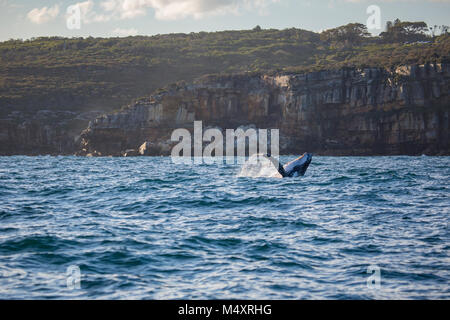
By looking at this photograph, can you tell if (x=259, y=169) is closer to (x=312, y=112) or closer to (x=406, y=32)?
(x=312, y=112)

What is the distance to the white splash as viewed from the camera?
24.7 m

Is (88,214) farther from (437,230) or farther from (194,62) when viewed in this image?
(194,62)

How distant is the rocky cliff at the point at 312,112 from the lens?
221 feet

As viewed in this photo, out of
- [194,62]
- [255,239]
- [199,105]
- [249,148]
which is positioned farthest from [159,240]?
[194,62]

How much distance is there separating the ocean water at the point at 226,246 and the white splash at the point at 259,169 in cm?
696

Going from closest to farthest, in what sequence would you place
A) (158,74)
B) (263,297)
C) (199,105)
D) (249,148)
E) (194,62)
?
(263,297) → (249,148) → (199,105) → (158,74) → (194,62)

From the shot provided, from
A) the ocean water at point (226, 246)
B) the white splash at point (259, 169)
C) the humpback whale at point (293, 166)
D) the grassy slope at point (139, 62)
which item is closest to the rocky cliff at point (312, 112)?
the grassy slope at point (139, 62)

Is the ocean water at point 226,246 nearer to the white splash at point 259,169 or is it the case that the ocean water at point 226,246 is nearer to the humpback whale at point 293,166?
the humpback whale at point 293,166

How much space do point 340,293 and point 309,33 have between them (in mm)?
159181

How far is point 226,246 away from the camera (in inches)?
394

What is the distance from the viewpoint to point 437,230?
11305 mm

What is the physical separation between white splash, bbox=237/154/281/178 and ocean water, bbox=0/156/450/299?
6963mm

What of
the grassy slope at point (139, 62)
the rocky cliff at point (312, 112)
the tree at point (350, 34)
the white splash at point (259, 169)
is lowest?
the white splash at point (259, 169)

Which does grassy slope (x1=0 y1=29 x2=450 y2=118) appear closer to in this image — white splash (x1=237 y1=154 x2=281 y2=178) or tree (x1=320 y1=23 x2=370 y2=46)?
tree (x1=320 y1=23 x2=370 y2=46)
